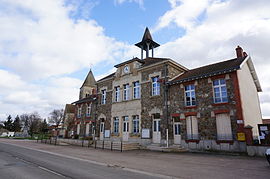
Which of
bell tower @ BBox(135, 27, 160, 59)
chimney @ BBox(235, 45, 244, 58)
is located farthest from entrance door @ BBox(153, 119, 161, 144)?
bell tower @ BBox(135, 27, 160, 59)

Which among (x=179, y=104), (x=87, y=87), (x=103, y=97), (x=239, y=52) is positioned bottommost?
(x=179, y=104)

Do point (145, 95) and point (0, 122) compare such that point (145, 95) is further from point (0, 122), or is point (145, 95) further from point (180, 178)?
point (0, 122)

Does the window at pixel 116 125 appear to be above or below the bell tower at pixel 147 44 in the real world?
below

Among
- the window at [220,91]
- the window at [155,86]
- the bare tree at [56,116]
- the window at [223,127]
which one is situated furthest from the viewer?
the bare tree at [56,116]

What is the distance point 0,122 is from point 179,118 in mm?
78652

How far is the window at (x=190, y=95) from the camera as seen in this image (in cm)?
1474

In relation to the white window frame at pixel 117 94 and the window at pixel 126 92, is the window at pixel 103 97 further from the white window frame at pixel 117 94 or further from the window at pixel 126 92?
the window at pixel 126 92

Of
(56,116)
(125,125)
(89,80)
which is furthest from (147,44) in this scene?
(56,116)

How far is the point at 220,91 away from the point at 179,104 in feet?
10.8

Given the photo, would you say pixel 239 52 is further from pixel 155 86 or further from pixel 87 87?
pixel 87 87

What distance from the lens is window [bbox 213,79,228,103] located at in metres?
13.1

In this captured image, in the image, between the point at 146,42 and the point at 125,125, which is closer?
the point at 125,125

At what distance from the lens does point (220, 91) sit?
13391 mm

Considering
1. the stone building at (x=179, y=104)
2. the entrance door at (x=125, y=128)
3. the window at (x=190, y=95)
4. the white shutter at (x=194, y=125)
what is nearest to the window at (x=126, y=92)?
the stone building at (x=179, y=104)
